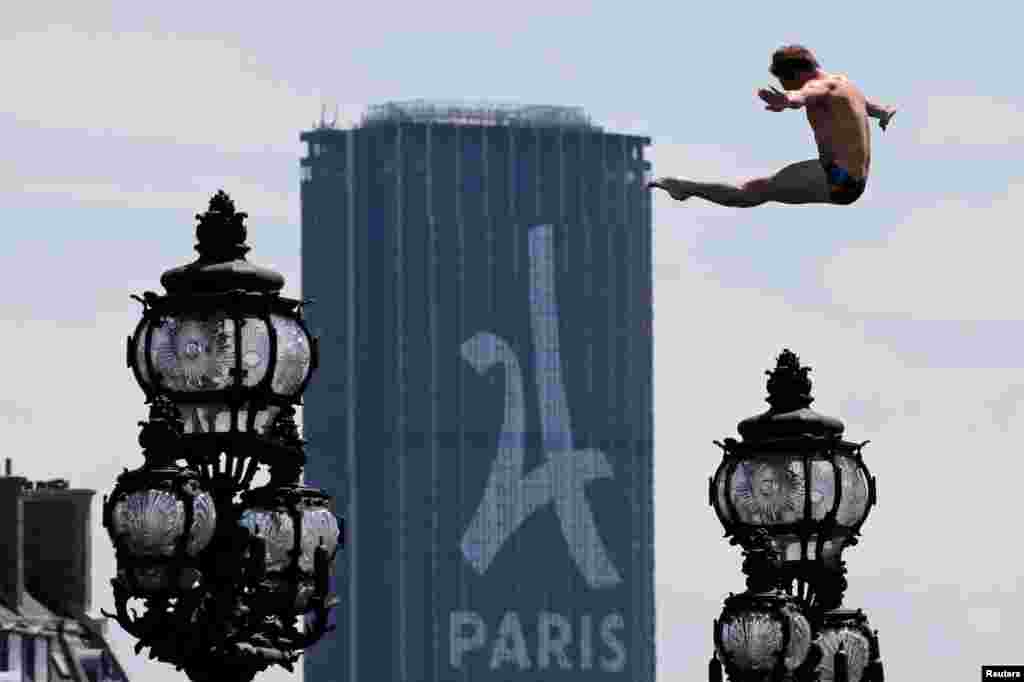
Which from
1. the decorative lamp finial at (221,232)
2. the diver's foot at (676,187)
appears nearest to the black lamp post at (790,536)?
the decorative lamp finial at (221,232)

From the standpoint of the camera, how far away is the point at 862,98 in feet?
84.4

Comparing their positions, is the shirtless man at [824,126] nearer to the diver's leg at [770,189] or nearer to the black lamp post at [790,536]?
the diver's leg at [770,189]

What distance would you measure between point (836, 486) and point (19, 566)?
10151 centimetres

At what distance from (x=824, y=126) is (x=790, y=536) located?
70.4ft

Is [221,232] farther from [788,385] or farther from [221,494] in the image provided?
[788,385]

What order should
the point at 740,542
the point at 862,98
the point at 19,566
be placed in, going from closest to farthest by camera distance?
the point at 862,98 → the point at 740,542 → the point at 19,566

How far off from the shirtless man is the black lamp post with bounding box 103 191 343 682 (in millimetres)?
8028

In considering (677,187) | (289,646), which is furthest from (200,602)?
(677,187)

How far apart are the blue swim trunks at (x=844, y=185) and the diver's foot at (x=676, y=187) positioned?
170 cm

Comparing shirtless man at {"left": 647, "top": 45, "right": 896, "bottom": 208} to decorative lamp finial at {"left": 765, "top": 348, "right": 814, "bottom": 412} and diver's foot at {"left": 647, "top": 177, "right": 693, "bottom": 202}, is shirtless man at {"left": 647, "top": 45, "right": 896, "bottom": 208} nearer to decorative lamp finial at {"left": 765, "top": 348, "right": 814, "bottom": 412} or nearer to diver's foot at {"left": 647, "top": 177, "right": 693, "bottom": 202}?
diver's foot at {"left": 647, "top": 177, "right": 693, "bottom": 202}

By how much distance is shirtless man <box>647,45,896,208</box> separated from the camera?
83.5 ft

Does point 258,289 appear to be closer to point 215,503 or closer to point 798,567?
point 215,503

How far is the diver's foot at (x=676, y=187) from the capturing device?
1075 inches

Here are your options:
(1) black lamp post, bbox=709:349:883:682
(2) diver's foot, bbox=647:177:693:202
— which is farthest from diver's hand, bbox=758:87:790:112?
(1) black lamp post, bbox=709:349:883:682
